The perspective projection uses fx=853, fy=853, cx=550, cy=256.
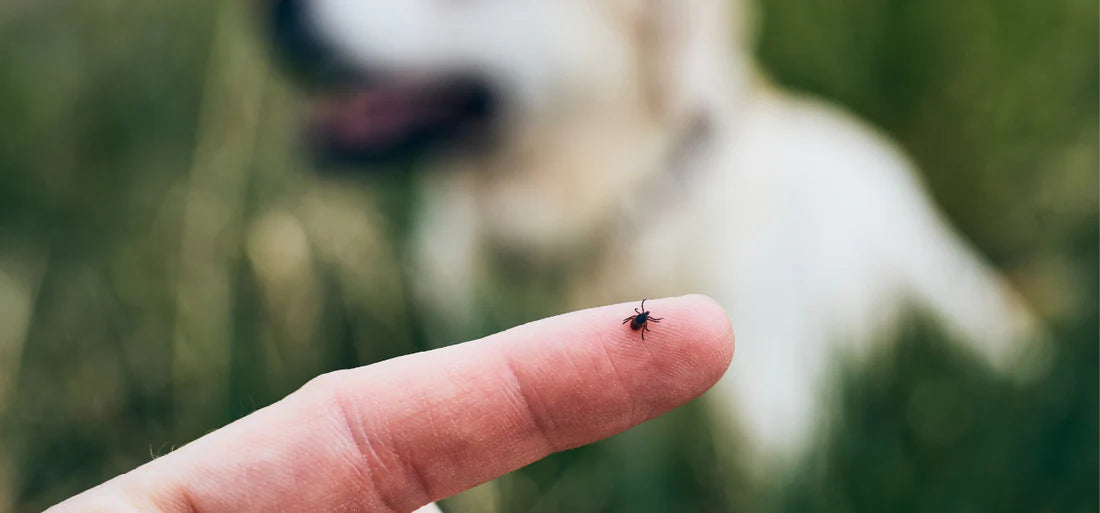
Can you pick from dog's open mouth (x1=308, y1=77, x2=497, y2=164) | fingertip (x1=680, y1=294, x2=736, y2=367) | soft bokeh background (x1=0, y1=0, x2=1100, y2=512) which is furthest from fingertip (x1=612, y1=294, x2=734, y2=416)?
dog's open mouth (x1=308, y1=77, x2=497, y2=164)

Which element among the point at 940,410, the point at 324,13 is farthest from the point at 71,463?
the point at 940,410

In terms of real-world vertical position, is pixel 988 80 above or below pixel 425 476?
above

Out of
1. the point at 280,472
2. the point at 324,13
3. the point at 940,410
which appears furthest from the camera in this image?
the point at 324,13

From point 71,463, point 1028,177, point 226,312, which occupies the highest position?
point 1028,177

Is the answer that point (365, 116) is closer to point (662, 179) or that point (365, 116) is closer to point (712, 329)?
point (662, 179)

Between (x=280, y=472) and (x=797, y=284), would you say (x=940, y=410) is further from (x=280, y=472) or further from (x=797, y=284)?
(x=280, y=472)

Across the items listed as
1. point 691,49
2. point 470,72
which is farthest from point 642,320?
point 470,72
